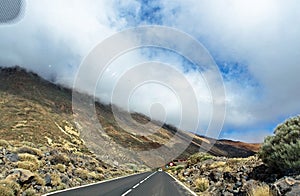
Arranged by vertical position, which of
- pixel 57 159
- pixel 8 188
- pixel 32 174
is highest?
pixel 57 159

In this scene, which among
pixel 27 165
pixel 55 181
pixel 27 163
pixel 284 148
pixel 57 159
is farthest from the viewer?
pixel 57 159

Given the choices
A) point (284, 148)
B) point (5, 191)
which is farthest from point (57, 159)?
point (284, 148)

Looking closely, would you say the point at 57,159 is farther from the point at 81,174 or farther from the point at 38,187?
the point at 38,187

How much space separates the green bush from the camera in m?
12.2

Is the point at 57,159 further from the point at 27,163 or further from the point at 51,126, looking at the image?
the point at 51,126

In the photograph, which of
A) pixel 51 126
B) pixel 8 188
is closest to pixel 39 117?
pixel 51 126

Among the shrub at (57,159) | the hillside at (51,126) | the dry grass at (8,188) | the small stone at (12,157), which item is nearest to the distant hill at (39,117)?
the hillside at (51,126)

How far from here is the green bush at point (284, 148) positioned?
12234mm

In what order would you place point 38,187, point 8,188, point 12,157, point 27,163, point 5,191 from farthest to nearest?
point 12,157 < point 27,163 < point 38,187 < point 8,188 < point 5,191

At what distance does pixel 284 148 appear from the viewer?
12.8 m

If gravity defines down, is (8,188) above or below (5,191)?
above

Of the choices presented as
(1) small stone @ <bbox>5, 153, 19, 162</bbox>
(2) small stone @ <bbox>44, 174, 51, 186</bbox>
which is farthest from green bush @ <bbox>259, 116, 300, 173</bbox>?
(1) small stone @ <bbox>5, 153, 19, 162</bbox>

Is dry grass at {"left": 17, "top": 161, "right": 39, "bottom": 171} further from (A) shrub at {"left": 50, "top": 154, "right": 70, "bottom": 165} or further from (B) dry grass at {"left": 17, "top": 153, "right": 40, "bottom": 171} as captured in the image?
(A) shrub at {"left": 50, "top": 154, "right": 70, "bottom": 165}

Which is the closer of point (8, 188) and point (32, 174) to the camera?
point (8, 188)
